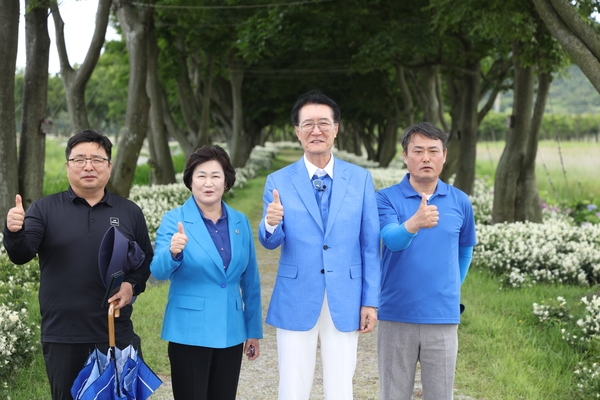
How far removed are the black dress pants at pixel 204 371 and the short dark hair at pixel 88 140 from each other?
111cm

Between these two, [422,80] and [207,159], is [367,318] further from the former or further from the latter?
[422,80]

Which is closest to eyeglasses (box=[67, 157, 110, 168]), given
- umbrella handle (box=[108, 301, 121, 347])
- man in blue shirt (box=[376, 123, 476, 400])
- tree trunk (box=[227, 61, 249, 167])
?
umbrella handle (box=[108, 301, 121, 347])

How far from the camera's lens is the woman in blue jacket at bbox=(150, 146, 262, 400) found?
3.68m

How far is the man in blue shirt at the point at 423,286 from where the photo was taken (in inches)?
151

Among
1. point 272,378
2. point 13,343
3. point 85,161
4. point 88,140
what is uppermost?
point 88,140

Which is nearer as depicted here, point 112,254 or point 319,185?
point 112,254

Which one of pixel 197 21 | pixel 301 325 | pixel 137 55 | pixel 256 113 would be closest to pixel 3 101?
pixel 137 55

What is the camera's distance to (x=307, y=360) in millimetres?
3750

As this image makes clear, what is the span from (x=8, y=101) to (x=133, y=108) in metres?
4.24

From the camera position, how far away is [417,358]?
155 inches

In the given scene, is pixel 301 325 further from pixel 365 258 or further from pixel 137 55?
pixel 137 55

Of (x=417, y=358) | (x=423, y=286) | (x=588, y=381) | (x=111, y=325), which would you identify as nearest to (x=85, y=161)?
(x=111, y=325)

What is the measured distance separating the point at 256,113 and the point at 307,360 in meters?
32.5

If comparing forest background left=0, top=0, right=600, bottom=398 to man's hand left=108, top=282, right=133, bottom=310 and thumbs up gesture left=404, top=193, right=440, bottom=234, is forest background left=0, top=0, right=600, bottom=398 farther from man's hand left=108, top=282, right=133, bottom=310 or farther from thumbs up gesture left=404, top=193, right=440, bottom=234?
thumbs up gesture left=404, top=193, right=440, bottom=234
